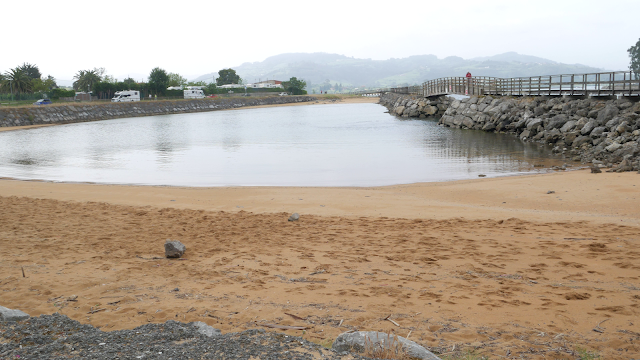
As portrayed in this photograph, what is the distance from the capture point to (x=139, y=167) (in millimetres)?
24047

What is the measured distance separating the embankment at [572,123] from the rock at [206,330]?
1663 centimetres

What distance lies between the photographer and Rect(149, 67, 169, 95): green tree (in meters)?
110

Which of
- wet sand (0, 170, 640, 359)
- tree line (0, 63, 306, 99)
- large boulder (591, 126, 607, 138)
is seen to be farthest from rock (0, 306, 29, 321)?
tree line (0, 63, 306, 99)

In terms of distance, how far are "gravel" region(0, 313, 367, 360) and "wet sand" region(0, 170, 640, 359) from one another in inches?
21.5

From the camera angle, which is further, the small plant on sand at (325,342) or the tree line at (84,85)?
the tree line at (84,85)

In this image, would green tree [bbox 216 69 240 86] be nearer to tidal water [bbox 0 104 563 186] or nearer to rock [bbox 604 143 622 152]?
tidal water [bbox 0 104 563 186]

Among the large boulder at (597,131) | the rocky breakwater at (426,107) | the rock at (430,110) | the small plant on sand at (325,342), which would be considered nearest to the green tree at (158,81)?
the rocky breakwater at (426,107)

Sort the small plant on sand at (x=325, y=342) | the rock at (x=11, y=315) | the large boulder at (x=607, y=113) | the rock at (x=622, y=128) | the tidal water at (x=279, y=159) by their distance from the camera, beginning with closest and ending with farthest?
1. the small plant on sand at (x=325, y=342)
2. the rock at (x=11, y=315)
3. the tidal water at (x=279, y=159)
4. the rock at (x=622, y=128)
5. the large boulder at (x=607, y=113)

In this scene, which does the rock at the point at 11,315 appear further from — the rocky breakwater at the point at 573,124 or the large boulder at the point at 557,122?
the large boulder at the point at 557,122

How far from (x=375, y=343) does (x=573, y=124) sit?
27865 mm

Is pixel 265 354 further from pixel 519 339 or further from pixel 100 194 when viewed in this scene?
pixel 100 194

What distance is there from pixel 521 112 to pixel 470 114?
23.7ft

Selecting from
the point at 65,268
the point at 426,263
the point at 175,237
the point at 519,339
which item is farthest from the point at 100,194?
the point at 519,339

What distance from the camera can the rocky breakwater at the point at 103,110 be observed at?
201 feet
